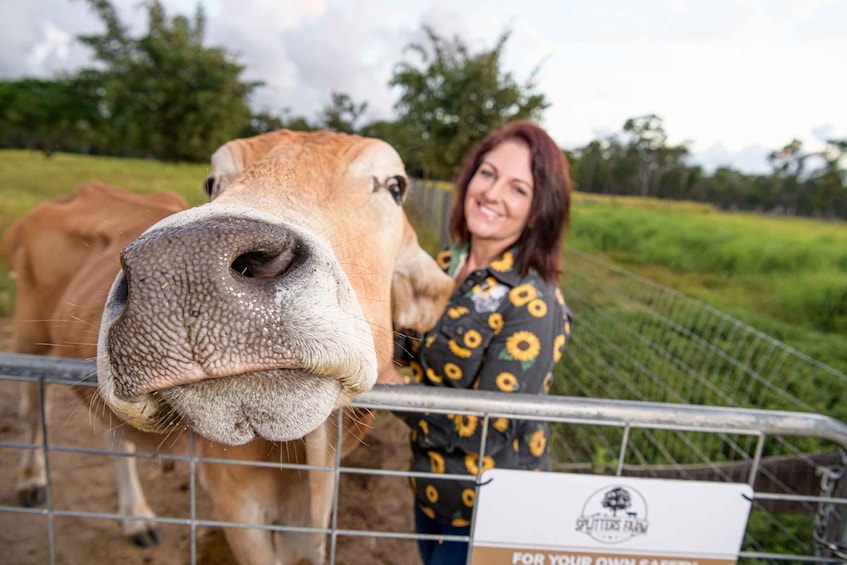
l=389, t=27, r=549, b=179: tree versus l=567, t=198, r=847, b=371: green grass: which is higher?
l=389, t=27, r=549, b=179: tree

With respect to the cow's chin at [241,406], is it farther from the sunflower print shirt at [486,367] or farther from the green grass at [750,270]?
the green grass at [750,270]

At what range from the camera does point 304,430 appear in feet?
4.13

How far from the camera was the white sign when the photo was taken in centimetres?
154

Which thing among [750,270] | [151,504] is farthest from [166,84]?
[750,270]

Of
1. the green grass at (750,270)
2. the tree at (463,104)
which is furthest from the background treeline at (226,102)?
the green grass at (750,270)

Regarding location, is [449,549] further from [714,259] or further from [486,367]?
[714,259]

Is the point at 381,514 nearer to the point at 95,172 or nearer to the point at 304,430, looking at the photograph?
the point at 304,430

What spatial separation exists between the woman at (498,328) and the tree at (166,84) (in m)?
12.0

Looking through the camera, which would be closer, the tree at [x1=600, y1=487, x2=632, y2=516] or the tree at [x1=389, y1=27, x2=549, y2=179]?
the tree at [x1=600, y1=487, x2=632, y2=516]

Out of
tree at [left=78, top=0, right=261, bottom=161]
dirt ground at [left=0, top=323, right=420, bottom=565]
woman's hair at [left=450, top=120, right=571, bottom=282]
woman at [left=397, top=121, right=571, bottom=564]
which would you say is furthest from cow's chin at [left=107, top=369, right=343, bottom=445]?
tree at [left=78, top=0, right=261, bottom=161]

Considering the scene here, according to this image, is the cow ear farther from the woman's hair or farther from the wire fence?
the wire fence

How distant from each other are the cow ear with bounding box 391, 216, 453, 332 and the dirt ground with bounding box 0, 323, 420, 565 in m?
1.06

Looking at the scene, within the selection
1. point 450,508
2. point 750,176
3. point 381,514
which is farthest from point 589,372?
point 750,176

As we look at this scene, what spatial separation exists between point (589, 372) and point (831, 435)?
4258mm
